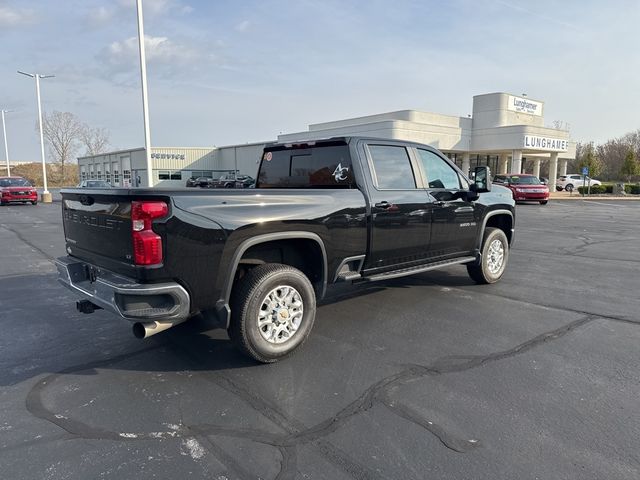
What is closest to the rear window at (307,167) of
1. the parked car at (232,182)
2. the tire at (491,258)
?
the tire at (491,258)

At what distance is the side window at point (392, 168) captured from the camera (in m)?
5.18

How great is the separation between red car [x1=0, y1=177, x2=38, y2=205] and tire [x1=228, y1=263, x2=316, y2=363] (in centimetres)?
2738

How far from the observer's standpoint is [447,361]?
412 centimetres

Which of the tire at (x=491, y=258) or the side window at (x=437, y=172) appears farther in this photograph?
the tire at (x=491, y=258)

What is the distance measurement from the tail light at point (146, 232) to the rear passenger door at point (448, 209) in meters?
3.41

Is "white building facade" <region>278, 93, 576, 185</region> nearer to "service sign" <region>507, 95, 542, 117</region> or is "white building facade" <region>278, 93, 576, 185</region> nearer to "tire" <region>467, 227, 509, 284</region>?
"service sign" <region>507, 95, 542, 117</region>

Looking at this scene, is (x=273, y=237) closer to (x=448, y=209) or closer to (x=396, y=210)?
(x=396, y=210)

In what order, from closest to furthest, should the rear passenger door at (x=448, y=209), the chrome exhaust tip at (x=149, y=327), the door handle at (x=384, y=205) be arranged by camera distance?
the chrome exhaust tip at (x=149, y=327) → the door handle at (x=384, y=205) → the rear passenger door at (x=448, y=209)

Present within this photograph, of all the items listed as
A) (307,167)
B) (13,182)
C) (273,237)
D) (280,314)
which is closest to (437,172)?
(307,167)

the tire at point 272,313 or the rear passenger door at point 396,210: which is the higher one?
the rear passenger door at point 396,210

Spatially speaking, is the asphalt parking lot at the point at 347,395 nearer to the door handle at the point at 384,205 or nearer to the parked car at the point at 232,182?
the door handle at the point at 384,205

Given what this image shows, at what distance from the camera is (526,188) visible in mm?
27625

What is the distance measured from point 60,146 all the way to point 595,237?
8932 cm

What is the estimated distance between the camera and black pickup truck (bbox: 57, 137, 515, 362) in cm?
345
